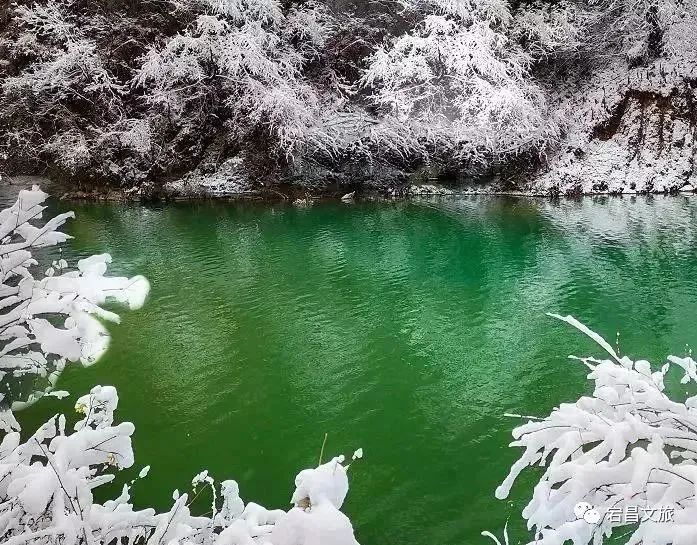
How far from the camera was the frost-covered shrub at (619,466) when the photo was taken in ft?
5.82

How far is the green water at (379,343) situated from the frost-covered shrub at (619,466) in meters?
2.82

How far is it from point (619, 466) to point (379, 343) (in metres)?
6.46

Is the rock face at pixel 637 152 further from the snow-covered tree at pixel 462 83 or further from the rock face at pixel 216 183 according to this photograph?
the rock face at pixel 216 183

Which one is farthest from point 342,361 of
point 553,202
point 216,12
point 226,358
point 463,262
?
point 216,12

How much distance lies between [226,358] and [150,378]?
105 centimetres

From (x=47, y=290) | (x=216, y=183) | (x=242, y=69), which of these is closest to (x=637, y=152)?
(x=242, y=69)

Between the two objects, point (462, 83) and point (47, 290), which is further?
point (462, 83)

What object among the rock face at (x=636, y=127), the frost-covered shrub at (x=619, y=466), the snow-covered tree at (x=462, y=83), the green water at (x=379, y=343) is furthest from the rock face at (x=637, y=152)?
the frost-covered shrub at (x=619, y=466)

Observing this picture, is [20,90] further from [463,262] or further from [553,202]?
[553,202]

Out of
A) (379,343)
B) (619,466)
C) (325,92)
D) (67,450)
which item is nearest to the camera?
(619,466)

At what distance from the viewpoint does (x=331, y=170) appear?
2052 cm

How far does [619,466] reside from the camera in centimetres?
184

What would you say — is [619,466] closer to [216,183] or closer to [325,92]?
[216,183]

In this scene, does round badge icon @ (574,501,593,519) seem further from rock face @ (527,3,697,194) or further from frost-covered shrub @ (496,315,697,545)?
rock face @ (527,3,697,194)
